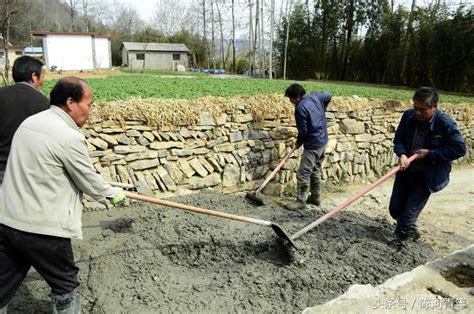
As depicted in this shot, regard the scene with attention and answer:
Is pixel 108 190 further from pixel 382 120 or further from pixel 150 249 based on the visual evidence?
pixel 382 120

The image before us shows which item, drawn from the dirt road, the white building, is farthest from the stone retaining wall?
the white building

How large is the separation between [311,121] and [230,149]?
58.4 inches

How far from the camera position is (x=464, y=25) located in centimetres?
1875

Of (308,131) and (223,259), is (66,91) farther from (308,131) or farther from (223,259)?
(308,131)

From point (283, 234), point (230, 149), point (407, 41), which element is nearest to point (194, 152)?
point (230, 149)

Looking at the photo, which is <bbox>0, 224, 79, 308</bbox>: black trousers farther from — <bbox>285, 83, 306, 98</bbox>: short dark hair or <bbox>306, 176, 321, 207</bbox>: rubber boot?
<bbox>306, 176, 321, 207</bbox>: rubber boot

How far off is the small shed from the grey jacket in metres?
45.1

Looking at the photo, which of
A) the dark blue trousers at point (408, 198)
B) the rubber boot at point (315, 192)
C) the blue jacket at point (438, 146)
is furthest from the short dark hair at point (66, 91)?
the rubber boot at point (315, 192)

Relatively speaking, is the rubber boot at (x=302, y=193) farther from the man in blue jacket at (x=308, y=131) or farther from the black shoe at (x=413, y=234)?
the black shoe at (x=413, y=234)

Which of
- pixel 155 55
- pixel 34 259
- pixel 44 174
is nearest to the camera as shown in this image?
pixel 44 174

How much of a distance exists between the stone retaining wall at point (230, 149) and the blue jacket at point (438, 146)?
2.79 meters

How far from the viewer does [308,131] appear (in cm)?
585

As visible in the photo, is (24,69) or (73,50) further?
(73,50)

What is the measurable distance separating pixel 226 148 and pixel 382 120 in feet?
13.3
